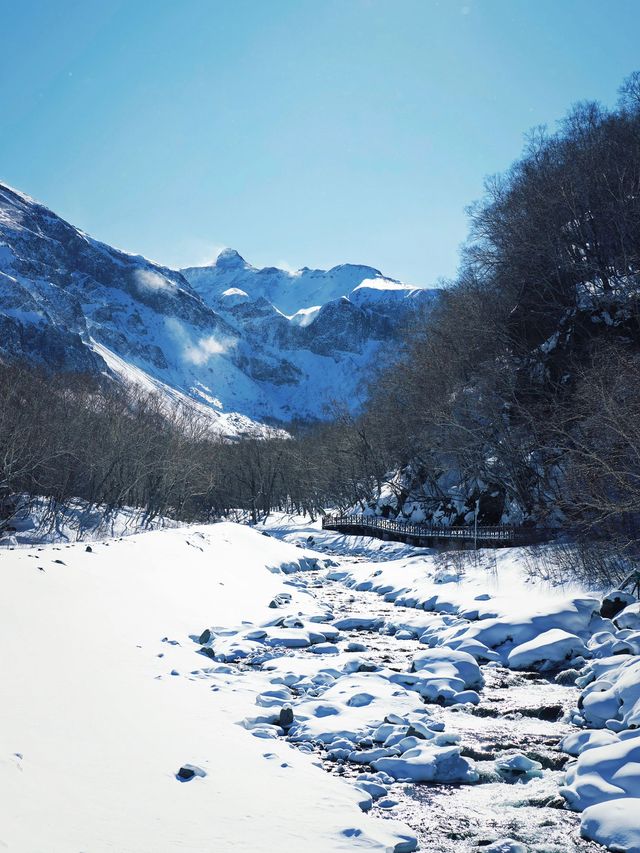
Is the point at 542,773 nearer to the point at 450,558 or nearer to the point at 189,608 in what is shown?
the point at 189,608

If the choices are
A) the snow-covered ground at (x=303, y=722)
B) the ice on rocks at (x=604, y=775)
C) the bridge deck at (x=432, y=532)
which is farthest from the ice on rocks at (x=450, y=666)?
the bridge deck at (x=432, y=532)

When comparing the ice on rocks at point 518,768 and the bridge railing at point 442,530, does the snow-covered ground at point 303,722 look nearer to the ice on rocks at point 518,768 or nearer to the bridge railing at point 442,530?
the ice on rocks at point 518,768

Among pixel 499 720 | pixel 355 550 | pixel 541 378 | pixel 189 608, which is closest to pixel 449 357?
pixel 541 378

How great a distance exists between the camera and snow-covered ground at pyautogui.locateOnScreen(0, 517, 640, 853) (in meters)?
6.25

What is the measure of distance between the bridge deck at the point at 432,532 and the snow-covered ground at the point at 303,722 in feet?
36.4

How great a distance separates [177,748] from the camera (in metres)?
7.95

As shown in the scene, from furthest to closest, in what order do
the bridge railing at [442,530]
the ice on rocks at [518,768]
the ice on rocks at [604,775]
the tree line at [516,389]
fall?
1. the bridge railing at [442,530]
2. the tree line at [516,389]
3. the ice on rocks at [518,768]
4. the ice on rocks at [604,775]

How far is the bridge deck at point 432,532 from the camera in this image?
3035 centimetres

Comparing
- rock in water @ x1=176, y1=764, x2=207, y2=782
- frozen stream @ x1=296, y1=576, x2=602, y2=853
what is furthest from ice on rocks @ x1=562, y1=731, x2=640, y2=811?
rock in water @ x1=176, y1=764, x2=207, y2=782

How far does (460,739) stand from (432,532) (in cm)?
2951

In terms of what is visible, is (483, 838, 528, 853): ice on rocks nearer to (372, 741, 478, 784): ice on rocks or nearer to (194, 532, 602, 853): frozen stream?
(194, 532, 602, 853): frozen stream

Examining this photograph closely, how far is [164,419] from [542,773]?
57.3 m

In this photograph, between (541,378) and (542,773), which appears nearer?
(542,773)

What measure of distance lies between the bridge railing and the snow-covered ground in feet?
36.7
